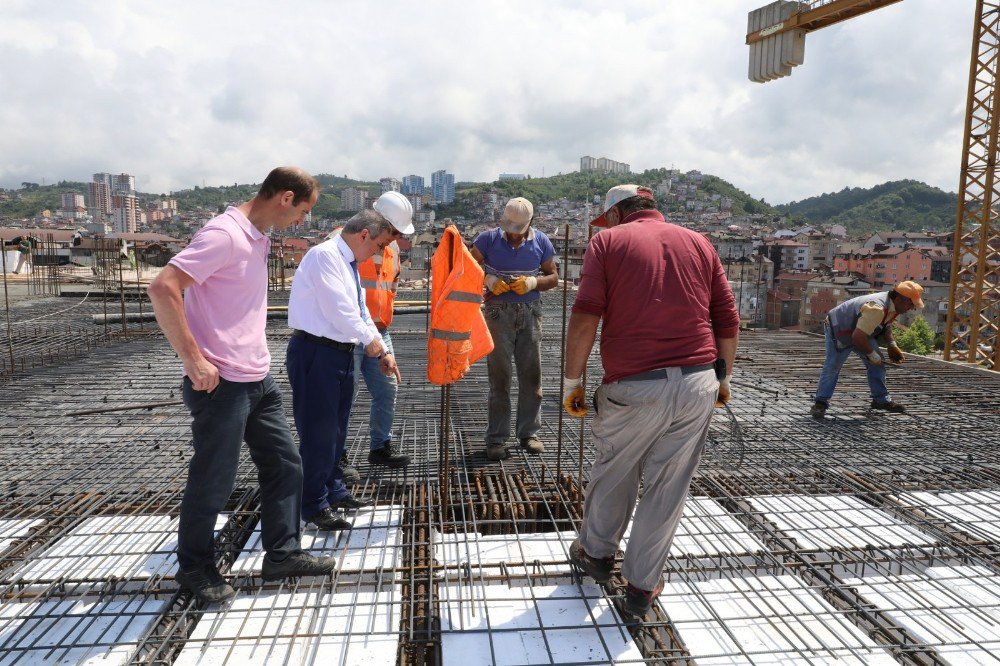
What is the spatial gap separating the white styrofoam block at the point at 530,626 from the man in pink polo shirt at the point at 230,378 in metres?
0.57

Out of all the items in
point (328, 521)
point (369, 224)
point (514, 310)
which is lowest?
point (328, 521)

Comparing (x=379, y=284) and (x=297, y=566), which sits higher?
(x=379, y=284)

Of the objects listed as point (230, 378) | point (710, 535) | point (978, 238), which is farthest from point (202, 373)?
point (978, 238)

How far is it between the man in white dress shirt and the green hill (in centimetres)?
11253

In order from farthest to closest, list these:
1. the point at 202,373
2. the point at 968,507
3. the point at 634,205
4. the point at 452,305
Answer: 1. the point at 968,507
2. the point at 452,305
3. the point at 634,205
4. the point at 202,373

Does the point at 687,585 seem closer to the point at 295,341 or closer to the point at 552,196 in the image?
the point at 295,341

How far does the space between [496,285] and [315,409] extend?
1426mm

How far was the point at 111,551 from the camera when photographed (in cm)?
243

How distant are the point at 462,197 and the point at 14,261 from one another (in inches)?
3711

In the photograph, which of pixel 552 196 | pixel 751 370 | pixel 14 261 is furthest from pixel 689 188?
pixel 751 370

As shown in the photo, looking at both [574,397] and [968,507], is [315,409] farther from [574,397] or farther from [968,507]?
[968,507]

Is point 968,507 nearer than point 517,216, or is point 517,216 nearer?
point 968,507

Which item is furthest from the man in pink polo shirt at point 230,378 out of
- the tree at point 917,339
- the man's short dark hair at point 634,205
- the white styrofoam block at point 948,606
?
the tree at point 917,339

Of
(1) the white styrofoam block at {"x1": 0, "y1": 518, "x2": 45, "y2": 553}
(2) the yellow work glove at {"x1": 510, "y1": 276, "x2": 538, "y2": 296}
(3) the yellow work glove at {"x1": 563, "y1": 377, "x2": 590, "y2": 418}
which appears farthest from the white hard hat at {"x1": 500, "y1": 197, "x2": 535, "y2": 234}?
(1) the white styrofoam block at {"x1": 0, "y1": 518, "x2": 45, "y2": 553}
